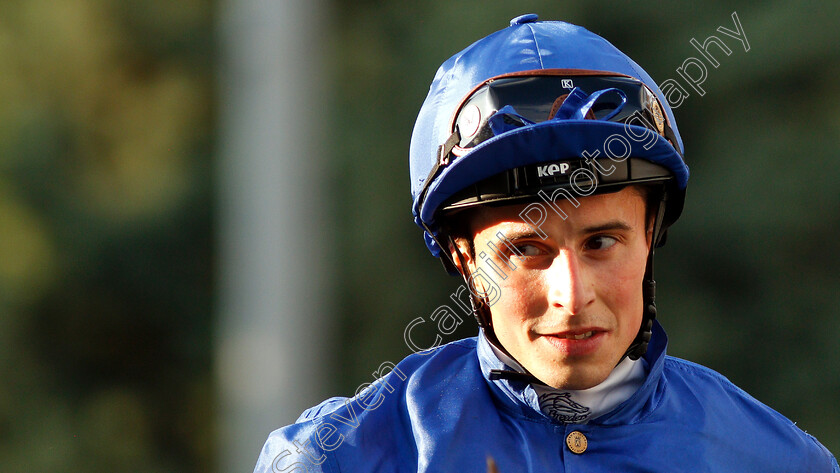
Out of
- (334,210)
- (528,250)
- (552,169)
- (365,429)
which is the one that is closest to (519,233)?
(528,250)

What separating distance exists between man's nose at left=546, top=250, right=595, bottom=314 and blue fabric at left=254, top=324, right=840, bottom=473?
248mm

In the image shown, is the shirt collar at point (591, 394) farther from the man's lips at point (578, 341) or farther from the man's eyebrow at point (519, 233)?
the man's eyebrow at point (519, 233)

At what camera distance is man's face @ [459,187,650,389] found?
71.2 inches

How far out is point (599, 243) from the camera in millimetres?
1866

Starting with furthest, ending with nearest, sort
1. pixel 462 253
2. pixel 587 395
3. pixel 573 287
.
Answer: pixel 462 253
pixel 587 395
pixel 573 287

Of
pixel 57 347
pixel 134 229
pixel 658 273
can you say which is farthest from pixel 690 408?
pixel 57 347

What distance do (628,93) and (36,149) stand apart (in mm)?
4112

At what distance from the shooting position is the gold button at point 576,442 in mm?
1863

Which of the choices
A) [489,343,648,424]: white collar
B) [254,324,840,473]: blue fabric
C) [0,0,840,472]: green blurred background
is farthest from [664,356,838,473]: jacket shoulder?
[0,0,840,472]: green blurred background

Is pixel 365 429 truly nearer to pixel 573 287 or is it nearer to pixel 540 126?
pixel 573 287

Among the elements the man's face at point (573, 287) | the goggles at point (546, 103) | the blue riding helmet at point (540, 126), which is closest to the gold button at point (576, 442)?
the man's face at point (573, 287)

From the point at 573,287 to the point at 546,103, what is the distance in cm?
39

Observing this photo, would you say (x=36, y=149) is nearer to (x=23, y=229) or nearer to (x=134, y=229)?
(x=23, y=229)

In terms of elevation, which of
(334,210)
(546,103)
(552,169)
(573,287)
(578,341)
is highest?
(546,103)
